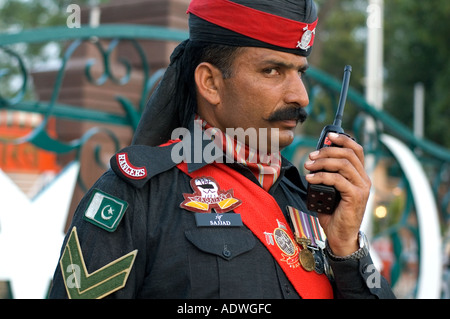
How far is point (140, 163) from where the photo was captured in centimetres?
165

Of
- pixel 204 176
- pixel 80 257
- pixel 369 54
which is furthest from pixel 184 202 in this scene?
pixel 369 54

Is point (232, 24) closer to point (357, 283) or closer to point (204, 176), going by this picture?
point (204, 176)

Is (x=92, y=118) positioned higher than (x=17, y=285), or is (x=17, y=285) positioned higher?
(x=92, y=118)

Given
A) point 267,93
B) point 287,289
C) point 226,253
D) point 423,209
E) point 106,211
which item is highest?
point 267,93

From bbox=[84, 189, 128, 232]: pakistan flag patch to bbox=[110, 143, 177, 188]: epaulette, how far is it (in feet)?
0.24

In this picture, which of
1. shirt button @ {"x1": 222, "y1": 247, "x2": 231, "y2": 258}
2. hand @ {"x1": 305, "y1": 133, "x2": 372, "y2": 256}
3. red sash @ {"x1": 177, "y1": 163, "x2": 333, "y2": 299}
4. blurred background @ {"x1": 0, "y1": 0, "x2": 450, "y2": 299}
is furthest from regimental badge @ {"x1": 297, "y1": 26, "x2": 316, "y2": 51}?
blurred background @ {"x1": 0, "y1": 0, "x2": 450, "y2": 299}

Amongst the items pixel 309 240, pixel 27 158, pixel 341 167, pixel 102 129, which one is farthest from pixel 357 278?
pixel 27 158

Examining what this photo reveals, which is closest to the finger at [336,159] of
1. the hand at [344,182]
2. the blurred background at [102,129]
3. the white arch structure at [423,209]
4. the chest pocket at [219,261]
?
the hand at [344,182]

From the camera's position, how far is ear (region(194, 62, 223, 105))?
1836 millimetres

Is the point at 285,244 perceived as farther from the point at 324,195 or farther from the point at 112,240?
the point at 112,240

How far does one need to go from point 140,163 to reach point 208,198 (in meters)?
0.20

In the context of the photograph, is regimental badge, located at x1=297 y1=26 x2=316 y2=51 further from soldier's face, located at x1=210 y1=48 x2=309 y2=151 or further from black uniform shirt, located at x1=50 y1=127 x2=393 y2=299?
black uniform shirt, located at x1=50 y1=127 x2=393 y2=299
